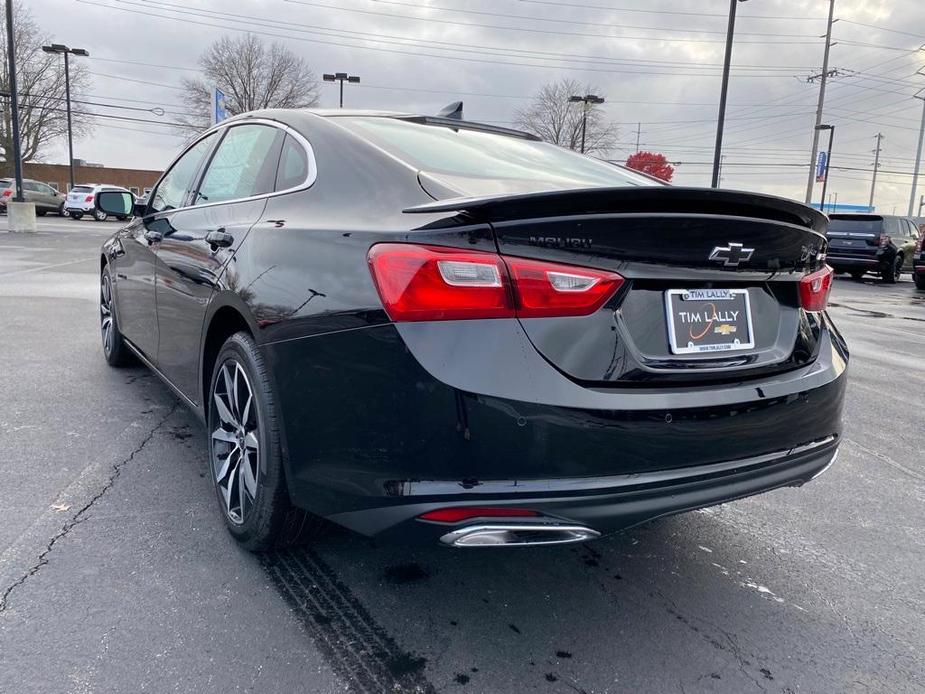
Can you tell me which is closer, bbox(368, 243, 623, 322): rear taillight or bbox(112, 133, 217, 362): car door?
bbox(368, 243, 623, 322): rear taillight

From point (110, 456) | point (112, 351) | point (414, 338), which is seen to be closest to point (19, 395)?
point (112, 351)

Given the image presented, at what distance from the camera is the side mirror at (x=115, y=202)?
15.0 feet

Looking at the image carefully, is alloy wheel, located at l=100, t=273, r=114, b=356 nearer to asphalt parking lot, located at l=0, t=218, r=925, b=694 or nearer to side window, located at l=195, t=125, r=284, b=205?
asphalt parking lot, located at l=0, t=218, r=925, b=694

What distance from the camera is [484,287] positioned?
1.80 m

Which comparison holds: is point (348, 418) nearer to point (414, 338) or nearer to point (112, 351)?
point (414, 338)

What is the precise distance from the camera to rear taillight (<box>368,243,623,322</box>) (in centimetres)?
180

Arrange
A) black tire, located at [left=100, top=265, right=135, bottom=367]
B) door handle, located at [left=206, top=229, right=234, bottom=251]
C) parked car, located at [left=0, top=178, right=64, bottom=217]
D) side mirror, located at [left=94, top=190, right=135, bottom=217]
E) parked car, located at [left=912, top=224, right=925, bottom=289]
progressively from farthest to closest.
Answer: parked car, located at [left=0, top=178, right=64, bottom=217] < parked car, located at [left=912, top=224, right=925, bottom=289] < black tire, located at [left=100, top=265, right=135, bottom=367] < side mirror, located at [left=94, top=190, right=135, bottom=217] < door handle, located at [left=206, top=229, right=234, bottom=251]

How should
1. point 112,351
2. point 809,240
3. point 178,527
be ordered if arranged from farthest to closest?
point 112,351, point 178,527, point 809,240

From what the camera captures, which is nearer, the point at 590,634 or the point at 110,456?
the point at 590,634

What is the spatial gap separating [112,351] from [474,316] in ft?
13.6

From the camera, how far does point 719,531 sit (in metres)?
3.00

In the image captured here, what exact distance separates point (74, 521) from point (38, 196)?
124 feet

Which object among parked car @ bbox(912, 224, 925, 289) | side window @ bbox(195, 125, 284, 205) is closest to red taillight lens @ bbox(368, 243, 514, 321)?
side window @ bbox(195, 125, 284, 205)

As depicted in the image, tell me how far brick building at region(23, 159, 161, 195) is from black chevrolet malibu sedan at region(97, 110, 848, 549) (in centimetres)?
6399
